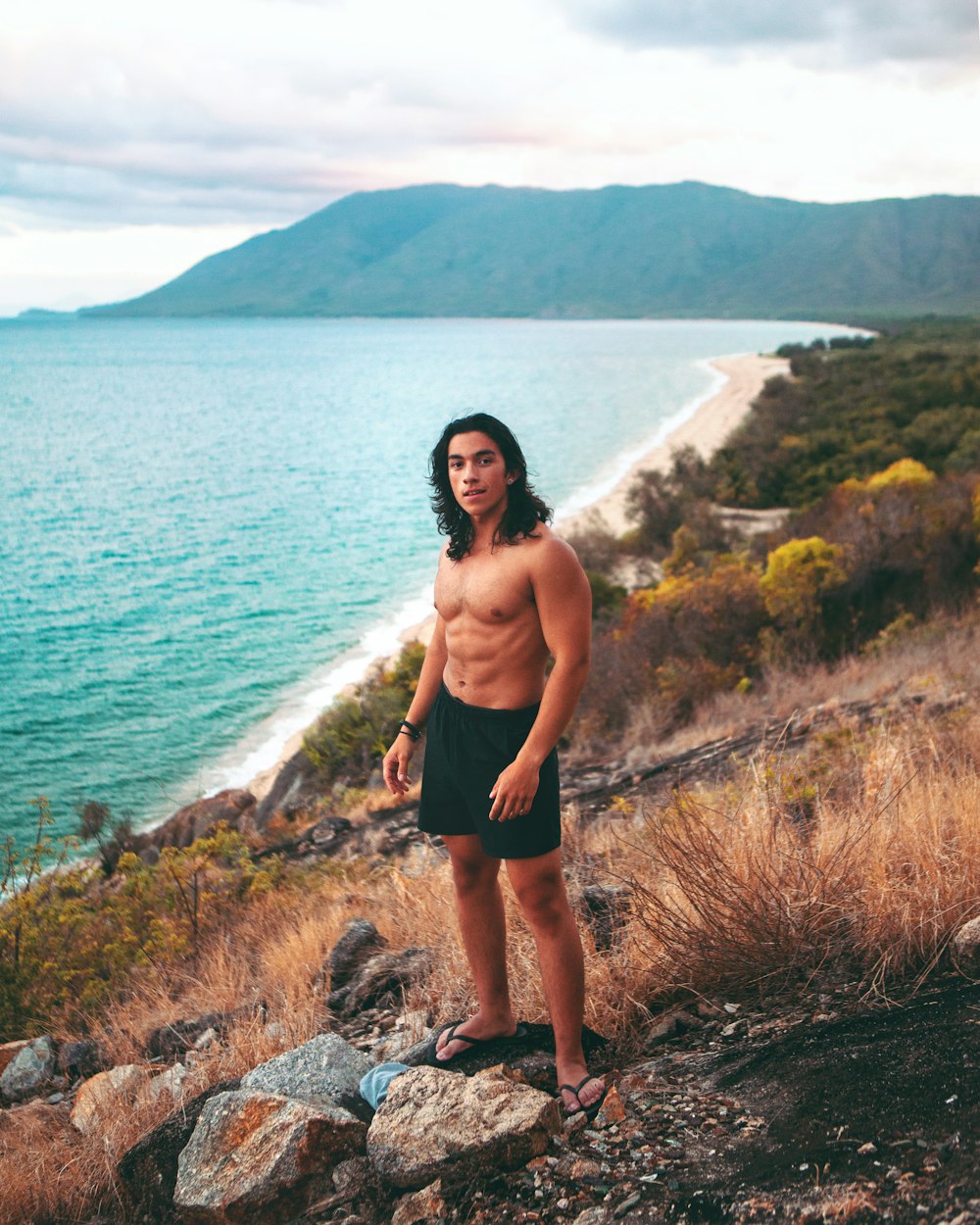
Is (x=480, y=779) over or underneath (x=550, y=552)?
underneath

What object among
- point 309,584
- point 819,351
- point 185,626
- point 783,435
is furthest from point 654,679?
point 819,351

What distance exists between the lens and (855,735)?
20.0 ft

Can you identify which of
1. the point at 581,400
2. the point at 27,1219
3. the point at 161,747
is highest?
the point at 581,400

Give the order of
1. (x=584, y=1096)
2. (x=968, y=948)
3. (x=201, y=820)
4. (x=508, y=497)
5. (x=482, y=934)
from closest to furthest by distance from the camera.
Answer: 1. (x=584, y=1096)
2. (x=508, y=497)
3. (x=968, y=948)
4. (x=482, y=934)
5. (x=201, y=820)

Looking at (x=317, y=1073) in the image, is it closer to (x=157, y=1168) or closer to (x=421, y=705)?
(x=157, y=1168)

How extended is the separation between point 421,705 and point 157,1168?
5.51 feet

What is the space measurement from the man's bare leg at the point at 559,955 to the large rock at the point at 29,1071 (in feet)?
9.53

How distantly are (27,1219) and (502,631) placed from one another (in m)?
2.43

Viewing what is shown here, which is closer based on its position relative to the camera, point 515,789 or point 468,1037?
point 515,789

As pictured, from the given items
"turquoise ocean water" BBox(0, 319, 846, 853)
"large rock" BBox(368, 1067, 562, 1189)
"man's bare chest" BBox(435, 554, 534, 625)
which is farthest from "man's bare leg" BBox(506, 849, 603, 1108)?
"turquoise ocean water" BBox(0, 319, 846, 853)

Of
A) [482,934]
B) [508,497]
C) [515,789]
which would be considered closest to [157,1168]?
[482,934]

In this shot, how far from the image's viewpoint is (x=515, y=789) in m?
2.84

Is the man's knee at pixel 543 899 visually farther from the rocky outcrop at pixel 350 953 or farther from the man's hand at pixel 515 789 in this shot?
the rocky outcrop at pixel 350 953

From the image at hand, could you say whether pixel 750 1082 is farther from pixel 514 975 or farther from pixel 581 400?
pixel 581 400
